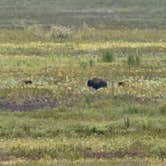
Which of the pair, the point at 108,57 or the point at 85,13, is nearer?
the point at 108,57

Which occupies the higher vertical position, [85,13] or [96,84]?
[96,84]

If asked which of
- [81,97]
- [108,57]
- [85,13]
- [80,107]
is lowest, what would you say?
[85,13]

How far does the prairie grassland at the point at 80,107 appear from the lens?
55.5 ft

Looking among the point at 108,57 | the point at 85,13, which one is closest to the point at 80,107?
the point at 108,57

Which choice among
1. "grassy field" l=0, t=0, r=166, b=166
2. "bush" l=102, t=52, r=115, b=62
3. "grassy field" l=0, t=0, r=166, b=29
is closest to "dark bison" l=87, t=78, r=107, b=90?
"grassy field" l=0, t=0, r=166, b=166

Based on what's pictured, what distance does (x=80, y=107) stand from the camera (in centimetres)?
2344

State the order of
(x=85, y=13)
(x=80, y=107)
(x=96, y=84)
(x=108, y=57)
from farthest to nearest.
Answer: (x=85, y=13)
(x=108, y=57)
(x=96, y=84)
(x=80, y=107)

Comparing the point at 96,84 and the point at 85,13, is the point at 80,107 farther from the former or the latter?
the point at 85,13

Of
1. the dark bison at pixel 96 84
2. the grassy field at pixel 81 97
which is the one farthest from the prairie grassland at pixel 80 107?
the dark bison at pixel 96 84

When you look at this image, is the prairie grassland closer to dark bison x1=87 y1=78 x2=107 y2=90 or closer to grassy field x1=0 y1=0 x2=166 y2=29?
dark bison x1=87 y1=78 x2=107 y2=90

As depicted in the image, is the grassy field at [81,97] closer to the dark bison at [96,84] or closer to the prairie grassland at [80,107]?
the prairie grassland at [80,107]

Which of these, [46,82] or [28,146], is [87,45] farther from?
[28,146]

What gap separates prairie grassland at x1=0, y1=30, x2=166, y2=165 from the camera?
16.9 m

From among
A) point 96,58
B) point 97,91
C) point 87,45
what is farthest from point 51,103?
point 87,45
